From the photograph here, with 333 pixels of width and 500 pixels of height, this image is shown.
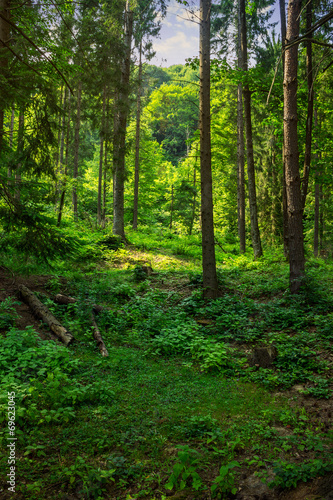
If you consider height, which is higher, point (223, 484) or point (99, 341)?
point (99, 341)

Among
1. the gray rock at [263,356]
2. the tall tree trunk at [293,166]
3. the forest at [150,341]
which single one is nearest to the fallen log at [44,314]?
the forest at [150,341]

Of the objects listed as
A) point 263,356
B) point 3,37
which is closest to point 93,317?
point 263,356

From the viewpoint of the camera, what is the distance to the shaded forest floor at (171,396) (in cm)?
289

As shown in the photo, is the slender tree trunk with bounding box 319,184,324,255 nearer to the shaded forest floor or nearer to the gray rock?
the shaded forest floor

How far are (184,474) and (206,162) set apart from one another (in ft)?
23.4

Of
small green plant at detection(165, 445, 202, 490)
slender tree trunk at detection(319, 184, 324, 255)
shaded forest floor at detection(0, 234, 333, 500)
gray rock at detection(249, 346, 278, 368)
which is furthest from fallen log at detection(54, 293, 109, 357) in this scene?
slender tree trunk at detection(319, 184, 324, 255)

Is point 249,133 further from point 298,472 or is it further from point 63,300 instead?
point 298,472

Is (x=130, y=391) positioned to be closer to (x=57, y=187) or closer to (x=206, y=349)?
(x=206, y=349)

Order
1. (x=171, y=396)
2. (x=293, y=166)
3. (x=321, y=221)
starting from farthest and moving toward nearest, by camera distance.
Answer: (x=321, y=221) < (x=293, y=166) < (x=171, y=396)

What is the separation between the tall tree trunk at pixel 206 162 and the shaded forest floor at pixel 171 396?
704mm

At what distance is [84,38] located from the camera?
13.2 metres

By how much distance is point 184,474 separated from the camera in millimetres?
Answer: 2863

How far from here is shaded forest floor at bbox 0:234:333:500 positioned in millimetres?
2895

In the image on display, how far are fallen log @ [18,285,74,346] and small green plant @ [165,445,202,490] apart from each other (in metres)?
3.32
